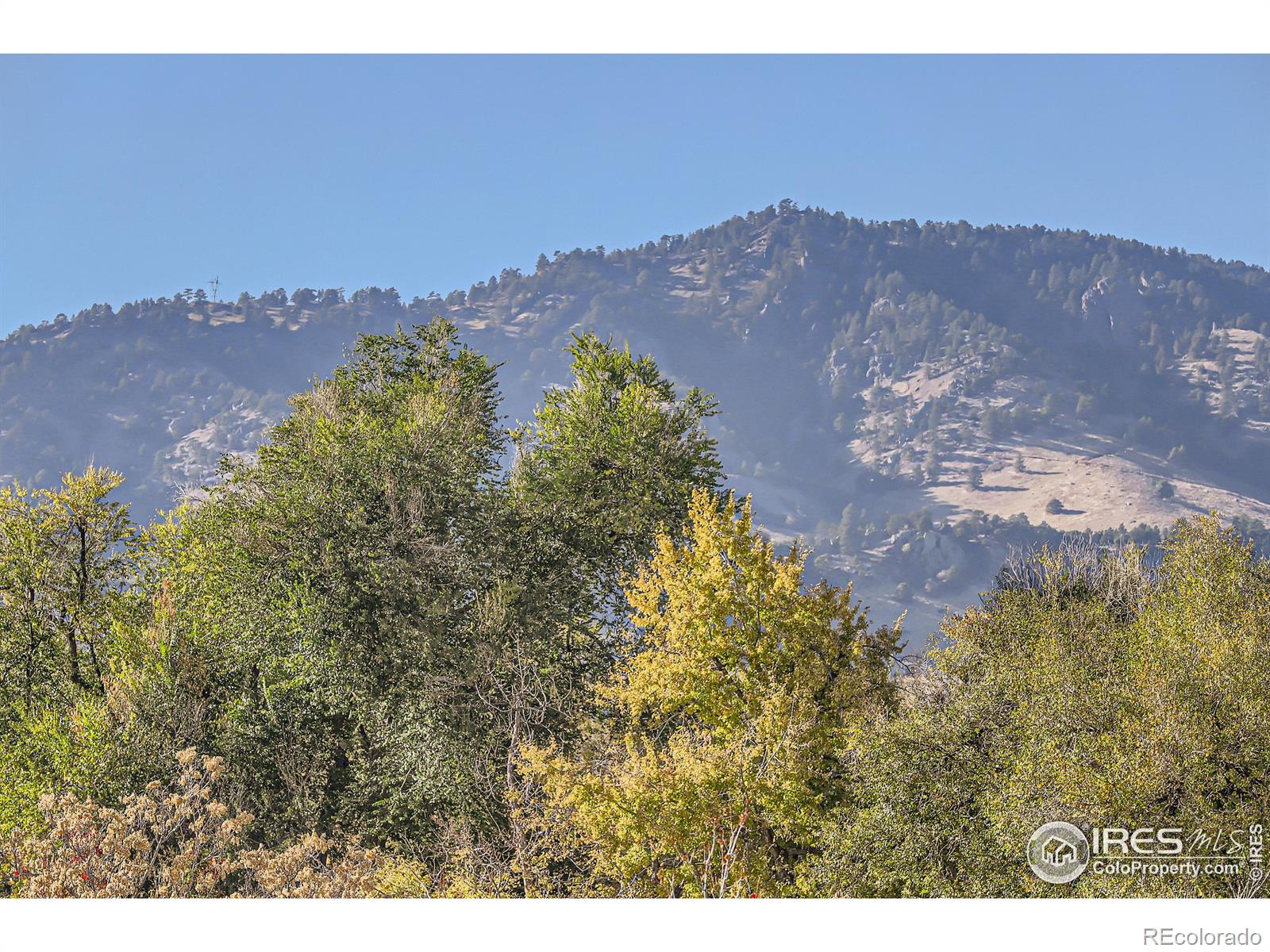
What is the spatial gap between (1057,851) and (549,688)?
1771 cm

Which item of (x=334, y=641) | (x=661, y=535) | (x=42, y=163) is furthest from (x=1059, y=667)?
(x=42, y=163)

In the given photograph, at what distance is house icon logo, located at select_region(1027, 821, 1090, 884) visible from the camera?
2083 cm

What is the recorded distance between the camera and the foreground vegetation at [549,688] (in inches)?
896

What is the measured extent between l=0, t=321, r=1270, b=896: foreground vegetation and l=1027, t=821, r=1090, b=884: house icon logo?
0.31m

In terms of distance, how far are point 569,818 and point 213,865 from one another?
12.6 m

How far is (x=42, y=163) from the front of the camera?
116 meters
